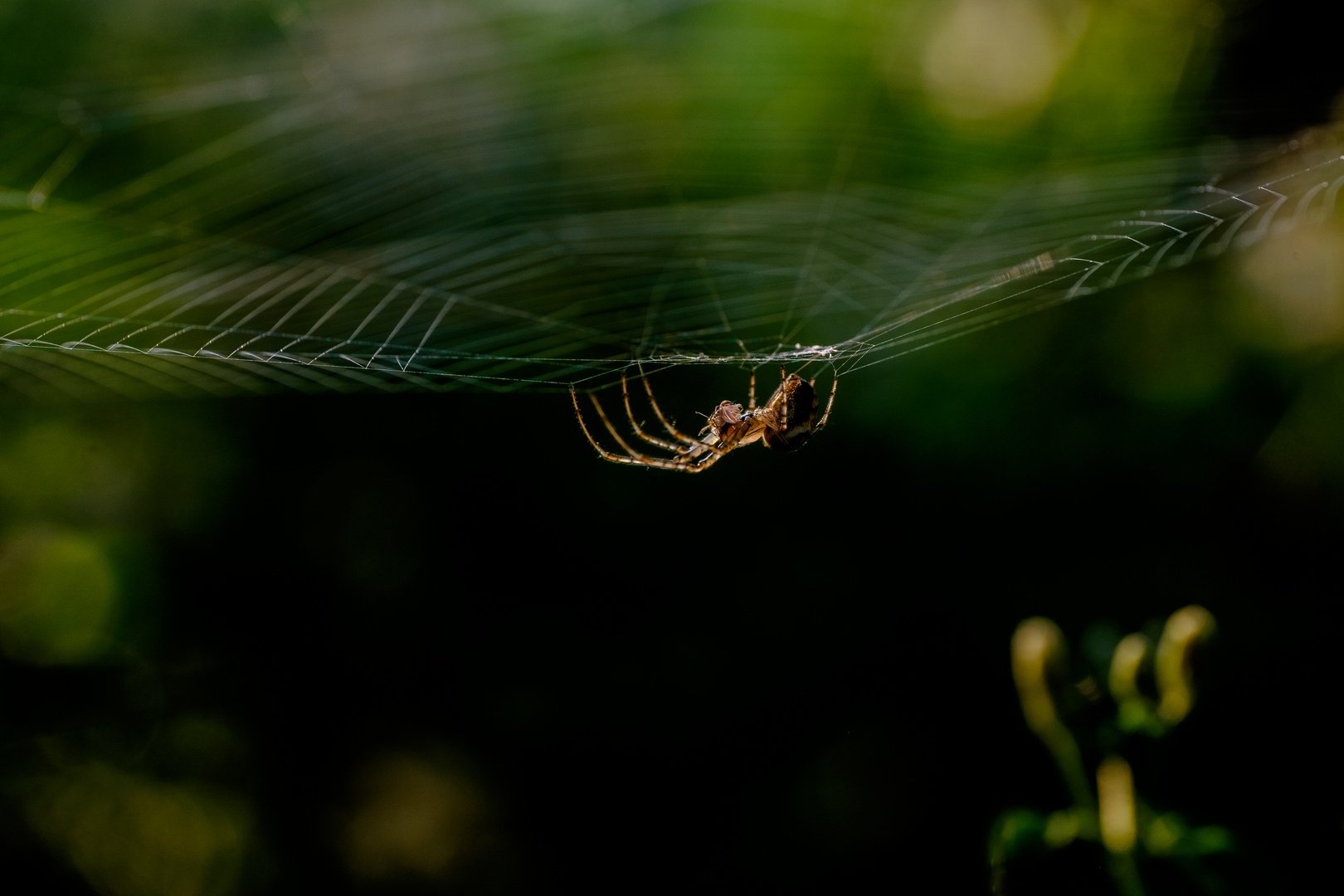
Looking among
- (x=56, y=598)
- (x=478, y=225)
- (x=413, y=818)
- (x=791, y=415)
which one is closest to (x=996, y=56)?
(x=791, y=415)

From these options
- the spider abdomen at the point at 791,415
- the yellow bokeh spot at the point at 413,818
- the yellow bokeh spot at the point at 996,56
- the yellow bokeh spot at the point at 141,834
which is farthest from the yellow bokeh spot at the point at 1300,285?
the yellow bokeh spot at the point at 141,834

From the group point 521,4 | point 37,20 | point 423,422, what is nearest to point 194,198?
point 37,20

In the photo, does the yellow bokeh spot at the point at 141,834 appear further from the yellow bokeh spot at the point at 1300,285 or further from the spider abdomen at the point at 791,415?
the yellow bokeh spot at the point at 1300,285

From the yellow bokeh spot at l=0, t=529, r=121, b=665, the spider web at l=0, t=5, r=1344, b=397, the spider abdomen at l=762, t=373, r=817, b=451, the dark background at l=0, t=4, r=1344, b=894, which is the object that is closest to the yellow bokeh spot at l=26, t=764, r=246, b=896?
the dark background at l=0, t=4, r=1344, b=894

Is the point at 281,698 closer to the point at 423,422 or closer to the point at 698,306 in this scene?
the point at 423,422

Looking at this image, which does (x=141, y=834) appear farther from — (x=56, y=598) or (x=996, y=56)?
(x=996, y=56)

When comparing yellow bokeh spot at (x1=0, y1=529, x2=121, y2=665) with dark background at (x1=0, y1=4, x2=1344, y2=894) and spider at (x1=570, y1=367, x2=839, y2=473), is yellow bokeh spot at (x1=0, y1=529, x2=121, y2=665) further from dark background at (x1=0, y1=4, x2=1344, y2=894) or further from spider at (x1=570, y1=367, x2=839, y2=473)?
spider at (x1=570, y1=367, x2=839, y2=473)
